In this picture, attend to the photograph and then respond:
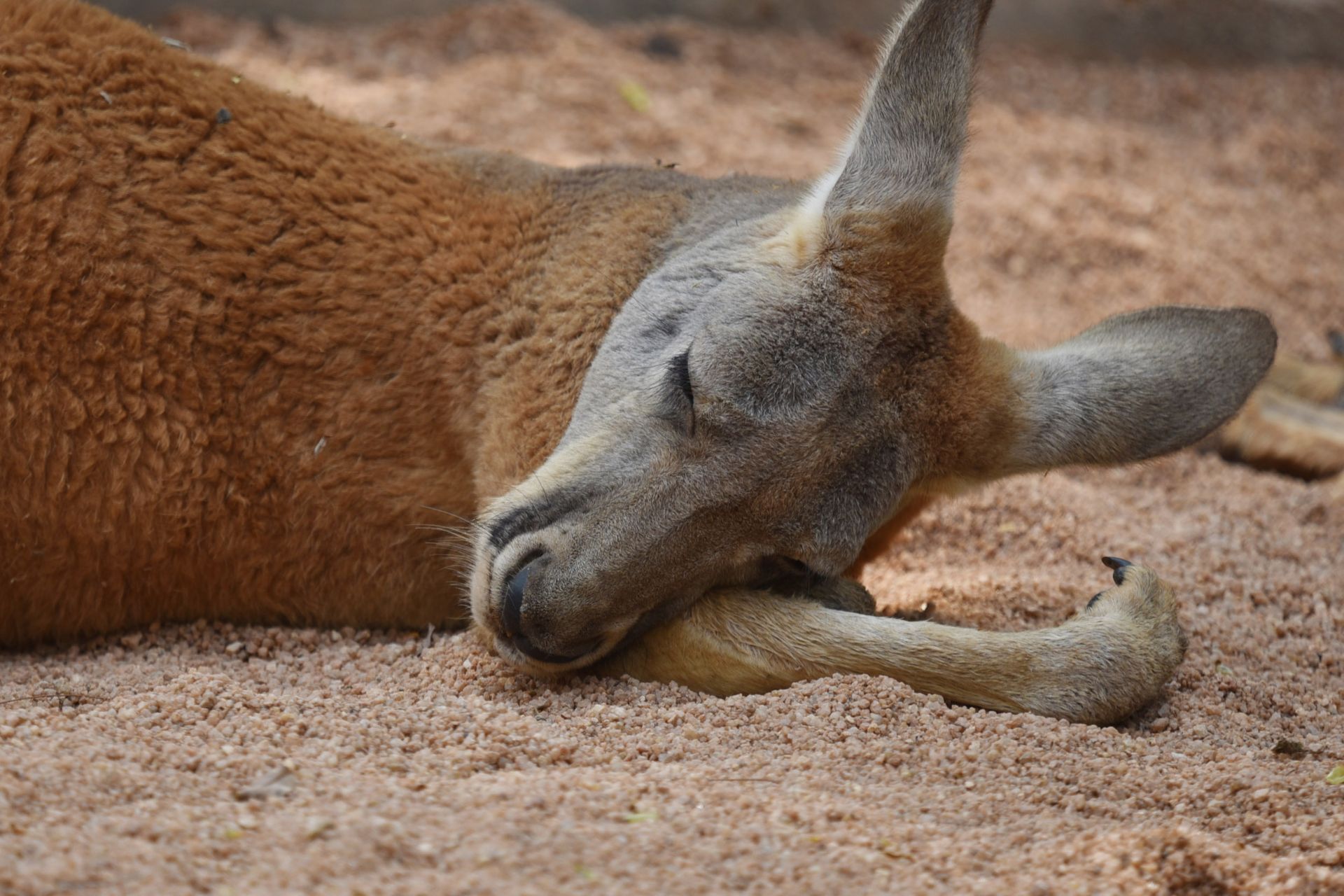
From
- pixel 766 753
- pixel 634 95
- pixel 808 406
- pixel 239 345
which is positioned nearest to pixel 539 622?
pixel 766 753

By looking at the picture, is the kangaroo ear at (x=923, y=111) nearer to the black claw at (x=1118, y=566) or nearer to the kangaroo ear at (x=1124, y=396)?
the kangaroo ear at (x=1124, y=396)

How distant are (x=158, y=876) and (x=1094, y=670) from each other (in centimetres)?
229

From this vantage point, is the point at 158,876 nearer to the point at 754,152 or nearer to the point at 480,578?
the point at 480,578

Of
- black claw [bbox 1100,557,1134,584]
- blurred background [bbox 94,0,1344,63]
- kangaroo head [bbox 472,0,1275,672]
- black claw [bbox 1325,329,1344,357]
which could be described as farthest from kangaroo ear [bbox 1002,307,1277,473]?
blurred background [bbox 94,0,1344,63]

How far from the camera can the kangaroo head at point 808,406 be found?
10.8ft

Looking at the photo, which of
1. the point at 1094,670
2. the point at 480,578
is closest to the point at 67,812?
the point at 480,578

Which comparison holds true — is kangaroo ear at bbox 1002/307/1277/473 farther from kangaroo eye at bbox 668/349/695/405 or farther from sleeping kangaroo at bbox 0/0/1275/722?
kangaroo eye at bbox 668/349/695/405

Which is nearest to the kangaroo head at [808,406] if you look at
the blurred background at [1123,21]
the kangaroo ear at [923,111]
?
the kangaroo ear at [923,111]

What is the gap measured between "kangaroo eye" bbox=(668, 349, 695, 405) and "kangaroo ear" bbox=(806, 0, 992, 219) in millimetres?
576

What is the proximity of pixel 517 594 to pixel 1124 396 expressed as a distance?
1.81 meters

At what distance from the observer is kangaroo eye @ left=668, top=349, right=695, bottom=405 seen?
3436 mm

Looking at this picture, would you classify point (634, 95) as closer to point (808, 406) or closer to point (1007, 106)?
point (1007, 106)

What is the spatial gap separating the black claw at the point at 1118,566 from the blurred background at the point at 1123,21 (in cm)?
553

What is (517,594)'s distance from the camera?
3.17 m
